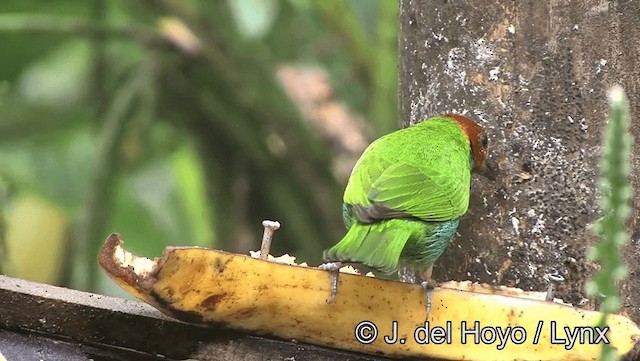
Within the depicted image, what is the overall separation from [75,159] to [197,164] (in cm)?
80

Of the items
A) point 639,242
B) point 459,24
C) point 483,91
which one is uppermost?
point 459,24

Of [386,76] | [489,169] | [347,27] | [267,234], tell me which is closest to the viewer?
[267,234]

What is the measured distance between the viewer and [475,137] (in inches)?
96.2

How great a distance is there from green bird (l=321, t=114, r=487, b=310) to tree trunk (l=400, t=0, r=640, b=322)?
0.11 m

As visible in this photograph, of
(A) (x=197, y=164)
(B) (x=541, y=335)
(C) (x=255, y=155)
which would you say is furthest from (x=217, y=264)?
(A) (x=197, y=164)

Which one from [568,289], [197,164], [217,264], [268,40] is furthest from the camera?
[268,40]

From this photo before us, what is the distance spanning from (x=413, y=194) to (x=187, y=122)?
2.61 m

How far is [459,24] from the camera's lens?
8.26 feet

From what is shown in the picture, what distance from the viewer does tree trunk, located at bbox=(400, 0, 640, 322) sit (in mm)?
2396

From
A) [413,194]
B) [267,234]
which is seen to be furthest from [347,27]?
[267,234]

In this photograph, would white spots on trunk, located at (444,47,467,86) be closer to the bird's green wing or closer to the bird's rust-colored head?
the bird's rust-colored head

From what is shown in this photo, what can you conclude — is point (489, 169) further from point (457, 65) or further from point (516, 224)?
point (457, 65)

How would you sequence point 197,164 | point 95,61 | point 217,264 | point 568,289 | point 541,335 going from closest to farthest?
point 217,264 → point 541,335 → point 568,289 → point 95,61 → point 197,164

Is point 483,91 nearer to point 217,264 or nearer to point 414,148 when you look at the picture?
point 414,148
